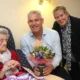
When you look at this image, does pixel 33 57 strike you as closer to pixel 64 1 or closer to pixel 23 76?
pixel 23 76

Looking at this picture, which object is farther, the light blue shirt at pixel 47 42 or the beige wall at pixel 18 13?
the beige wall at pixel 18 13

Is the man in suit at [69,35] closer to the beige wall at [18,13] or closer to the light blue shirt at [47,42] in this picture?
the light blue shirt at [47,42]

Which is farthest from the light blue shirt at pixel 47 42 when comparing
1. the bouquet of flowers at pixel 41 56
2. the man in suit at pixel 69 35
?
the bouquet of flowers at pixel 41 56

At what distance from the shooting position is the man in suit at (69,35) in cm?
254

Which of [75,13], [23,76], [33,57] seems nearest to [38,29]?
[33,57]

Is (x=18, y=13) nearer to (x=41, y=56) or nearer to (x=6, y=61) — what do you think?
(x=6, y=61)

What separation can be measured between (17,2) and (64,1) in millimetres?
1001

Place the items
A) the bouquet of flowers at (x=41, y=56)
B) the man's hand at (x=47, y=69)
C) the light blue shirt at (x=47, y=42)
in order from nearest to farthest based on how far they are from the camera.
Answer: the bouquet of flowers at (x=41, y=56)
the man's hand at (x=47, y=69)
the light blue shirt at (x=47, y=42)

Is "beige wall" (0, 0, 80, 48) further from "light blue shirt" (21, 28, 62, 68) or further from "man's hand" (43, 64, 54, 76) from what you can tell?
"man's hand" (43, 64, 54, 76)

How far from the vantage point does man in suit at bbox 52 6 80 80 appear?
2545 mm

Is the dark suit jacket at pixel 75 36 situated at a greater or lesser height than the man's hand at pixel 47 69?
greater

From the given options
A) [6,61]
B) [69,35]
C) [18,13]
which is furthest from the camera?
[18,13]

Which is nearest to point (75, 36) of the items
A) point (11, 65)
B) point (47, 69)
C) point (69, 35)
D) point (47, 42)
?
point (69, 35)

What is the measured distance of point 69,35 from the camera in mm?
2613
